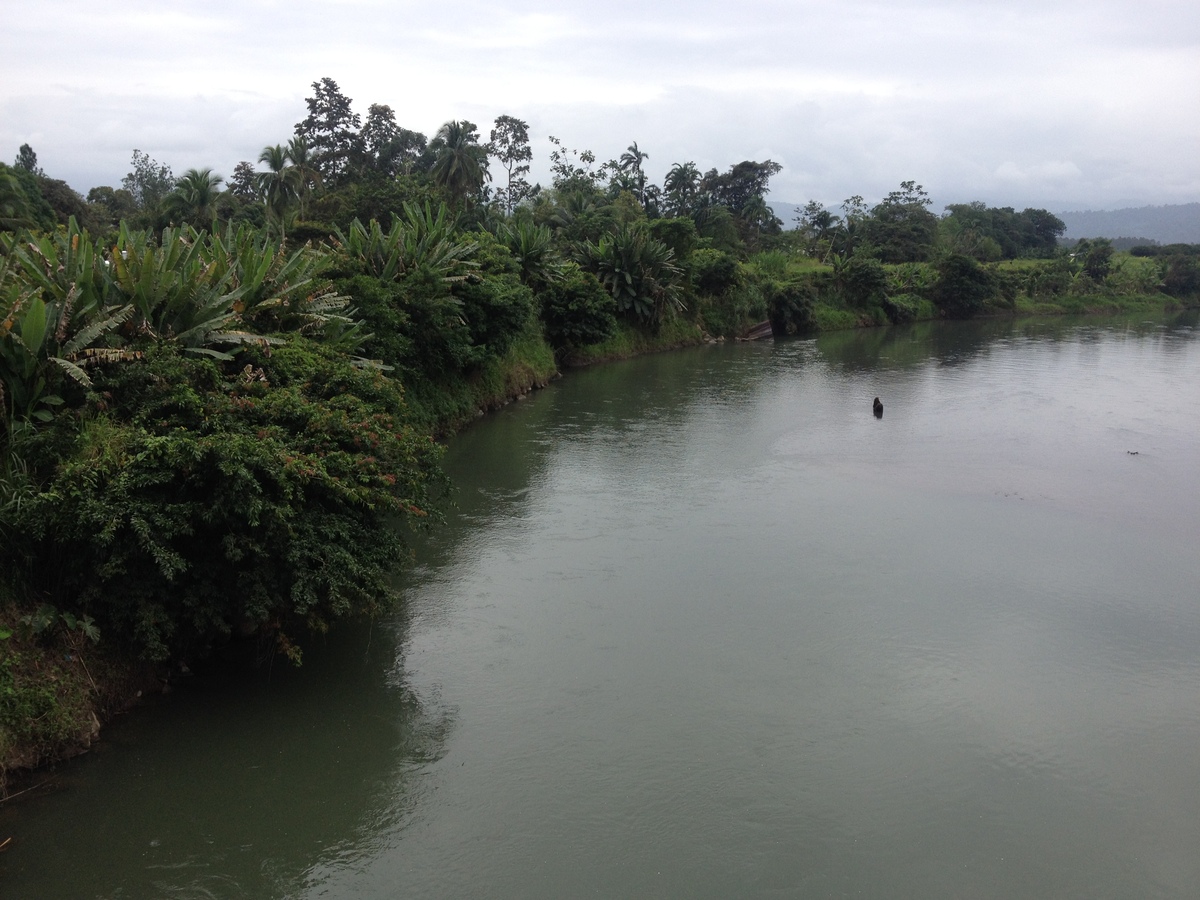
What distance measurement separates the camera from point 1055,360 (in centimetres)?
3172

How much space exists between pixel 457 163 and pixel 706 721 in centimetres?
3213

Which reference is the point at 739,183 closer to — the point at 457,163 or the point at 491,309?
the point at 457,163

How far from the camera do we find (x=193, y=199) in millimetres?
33906

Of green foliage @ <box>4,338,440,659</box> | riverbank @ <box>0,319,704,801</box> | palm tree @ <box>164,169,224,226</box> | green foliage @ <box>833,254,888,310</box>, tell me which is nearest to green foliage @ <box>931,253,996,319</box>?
green foliage @ <box>833,254,888,310</box>

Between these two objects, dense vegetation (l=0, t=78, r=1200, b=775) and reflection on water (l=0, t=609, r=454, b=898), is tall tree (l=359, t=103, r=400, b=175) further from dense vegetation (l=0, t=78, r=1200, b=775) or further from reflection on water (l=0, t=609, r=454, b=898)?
reflection on water (l=0, t=609, r=454, b=898)

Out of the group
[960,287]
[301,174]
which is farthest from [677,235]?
[960,287]

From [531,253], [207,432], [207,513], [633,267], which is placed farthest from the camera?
[633,267]

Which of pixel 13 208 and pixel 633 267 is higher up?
pixel 13 208

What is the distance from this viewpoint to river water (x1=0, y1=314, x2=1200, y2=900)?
20.0 feet

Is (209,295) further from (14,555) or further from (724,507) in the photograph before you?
(724,507)

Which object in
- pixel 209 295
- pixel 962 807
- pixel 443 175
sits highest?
pixel 443 175

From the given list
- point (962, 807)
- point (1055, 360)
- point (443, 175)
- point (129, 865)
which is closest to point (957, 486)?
point (962, 807)

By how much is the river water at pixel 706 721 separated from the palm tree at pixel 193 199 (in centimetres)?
2479

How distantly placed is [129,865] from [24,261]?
536 centimetres
